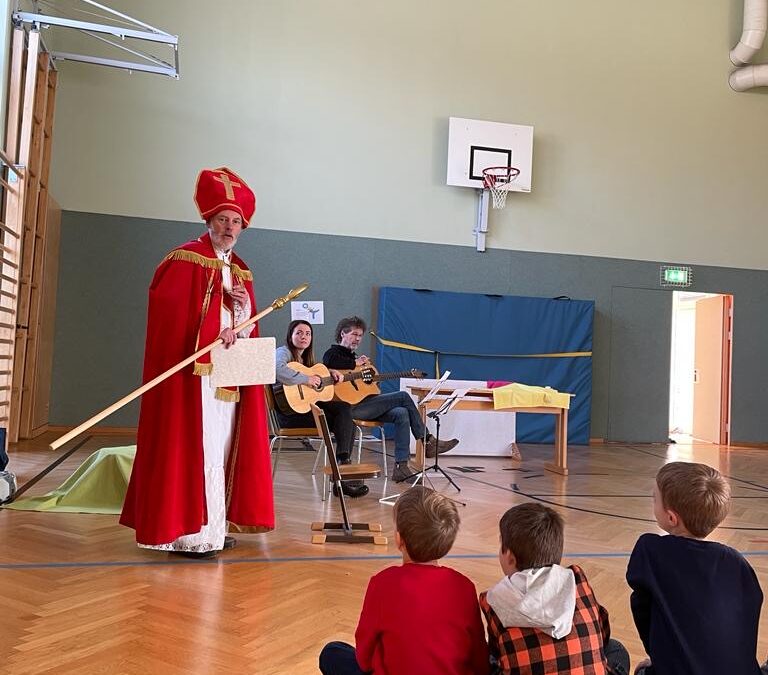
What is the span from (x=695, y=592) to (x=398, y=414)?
14.0 feet

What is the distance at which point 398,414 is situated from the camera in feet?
19.3

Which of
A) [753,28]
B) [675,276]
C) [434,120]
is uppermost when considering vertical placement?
[753,28]

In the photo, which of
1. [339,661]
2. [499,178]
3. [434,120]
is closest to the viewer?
[339,661]

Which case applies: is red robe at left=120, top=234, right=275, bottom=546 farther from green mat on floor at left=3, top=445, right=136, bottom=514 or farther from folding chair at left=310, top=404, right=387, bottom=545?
green mat on floor at left=3, top=445, right=136, bottom=514

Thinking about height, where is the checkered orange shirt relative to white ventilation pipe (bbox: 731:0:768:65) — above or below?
below

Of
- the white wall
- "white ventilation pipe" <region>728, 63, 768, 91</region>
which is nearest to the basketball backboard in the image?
the white wall

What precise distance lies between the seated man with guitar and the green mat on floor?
5.51ft

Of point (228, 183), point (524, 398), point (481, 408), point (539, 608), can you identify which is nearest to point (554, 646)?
point (539, 608)

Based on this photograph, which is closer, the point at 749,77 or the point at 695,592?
the point at 695,592

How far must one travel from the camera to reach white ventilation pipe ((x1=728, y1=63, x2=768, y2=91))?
1037cm

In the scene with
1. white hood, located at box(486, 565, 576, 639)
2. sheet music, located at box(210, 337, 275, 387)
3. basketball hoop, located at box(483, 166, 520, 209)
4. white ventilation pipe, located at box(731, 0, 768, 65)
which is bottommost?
white hood, located at box(486, 565, 576, 639)

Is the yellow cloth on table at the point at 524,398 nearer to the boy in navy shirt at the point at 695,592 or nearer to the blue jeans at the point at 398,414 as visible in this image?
the blue jeans at the point at 398,414

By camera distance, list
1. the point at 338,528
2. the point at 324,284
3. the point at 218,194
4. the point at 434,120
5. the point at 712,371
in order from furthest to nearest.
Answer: the point at 712,371 → the point at 434,120 → the point at 324,284 → the point at 338,528 → the point at 218,194

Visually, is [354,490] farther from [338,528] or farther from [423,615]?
[423,615]
